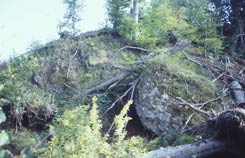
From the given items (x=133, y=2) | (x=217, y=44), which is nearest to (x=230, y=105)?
(x=217, y=44)

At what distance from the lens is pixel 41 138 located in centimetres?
154

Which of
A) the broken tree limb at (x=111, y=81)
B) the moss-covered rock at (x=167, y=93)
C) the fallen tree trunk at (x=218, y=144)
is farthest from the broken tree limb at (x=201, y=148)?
the broken tree limb at (x=111, y=81)

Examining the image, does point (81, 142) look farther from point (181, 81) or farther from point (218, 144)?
point (181, 81)

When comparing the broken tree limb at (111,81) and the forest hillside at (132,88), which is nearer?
the forest hillside at (132,88)

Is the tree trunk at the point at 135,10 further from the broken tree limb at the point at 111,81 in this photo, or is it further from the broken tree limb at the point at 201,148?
the broken tree limb at the point at 201,148

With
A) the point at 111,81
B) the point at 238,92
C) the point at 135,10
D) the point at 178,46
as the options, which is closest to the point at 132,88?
the point at 111,81

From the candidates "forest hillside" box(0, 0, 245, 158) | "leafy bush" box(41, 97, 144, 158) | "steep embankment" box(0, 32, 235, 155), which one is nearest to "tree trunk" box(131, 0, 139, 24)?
"forest hillside" box(0, 0, 245, 158)

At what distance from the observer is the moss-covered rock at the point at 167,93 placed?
26.4 ft

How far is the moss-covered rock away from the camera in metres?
8.06

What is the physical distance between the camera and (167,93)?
27.7 ft

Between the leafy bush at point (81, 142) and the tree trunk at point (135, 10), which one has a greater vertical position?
the tree trunk at point (135, 10)

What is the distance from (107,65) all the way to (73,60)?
110 cm

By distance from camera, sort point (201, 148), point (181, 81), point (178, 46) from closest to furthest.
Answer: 1. point (201, 148)
2. point (181, 81)
3. point (178, 46)

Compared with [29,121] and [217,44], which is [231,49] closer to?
[217,44]
